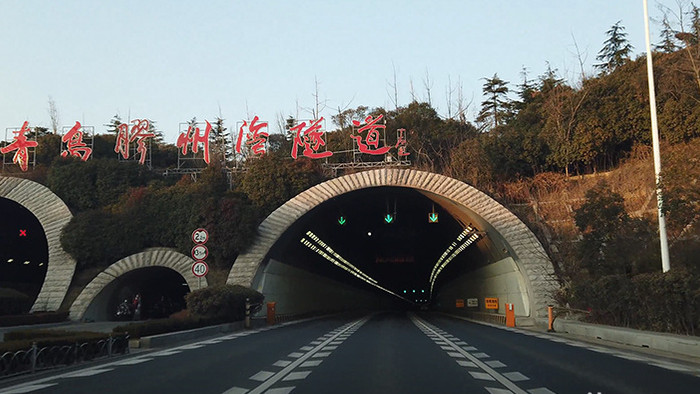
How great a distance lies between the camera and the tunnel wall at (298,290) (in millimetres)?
40969

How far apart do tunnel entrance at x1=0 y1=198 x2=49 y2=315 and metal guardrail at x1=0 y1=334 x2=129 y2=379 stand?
112 ft

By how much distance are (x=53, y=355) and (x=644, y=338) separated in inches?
605

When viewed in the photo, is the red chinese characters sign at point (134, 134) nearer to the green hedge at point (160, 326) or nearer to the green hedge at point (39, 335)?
the green hedge at point (160, 326)

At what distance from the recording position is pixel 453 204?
134 ft

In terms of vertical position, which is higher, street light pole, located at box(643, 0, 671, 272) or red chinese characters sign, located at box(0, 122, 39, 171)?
red chinese characters sign, located at box(0, 122, 39, 171)

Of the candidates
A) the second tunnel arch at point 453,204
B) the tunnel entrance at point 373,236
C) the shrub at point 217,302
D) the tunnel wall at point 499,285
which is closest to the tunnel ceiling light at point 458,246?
the tunnel entrance at point 373,236

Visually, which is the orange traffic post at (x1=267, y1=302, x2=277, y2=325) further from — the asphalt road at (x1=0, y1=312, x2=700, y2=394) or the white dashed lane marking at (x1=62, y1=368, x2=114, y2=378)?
the white dashed lane marking at (x1=62, y1=368, x2=114, y2=378)

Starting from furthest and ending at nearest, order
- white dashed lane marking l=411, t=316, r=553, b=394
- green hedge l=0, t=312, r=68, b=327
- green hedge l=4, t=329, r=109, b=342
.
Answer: green hedge l=0, t=312, r=68, b=327, green hedge l=4, t=329, r=109, b=342, white dashed lane marking l=411, t=316, r=553, b=394

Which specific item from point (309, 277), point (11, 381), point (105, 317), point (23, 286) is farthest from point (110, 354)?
point (23, 286)

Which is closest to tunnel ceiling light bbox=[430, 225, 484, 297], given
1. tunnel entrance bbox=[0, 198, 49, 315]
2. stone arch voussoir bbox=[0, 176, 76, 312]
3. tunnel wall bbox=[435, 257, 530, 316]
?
tunnel wall bbox=[435, 257, 530, 316]

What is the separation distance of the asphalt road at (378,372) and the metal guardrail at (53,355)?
0.56 m

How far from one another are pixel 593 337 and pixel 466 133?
40106mm

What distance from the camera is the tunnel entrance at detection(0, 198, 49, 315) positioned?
4869cm

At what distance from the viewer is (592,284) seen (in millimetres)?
26109
